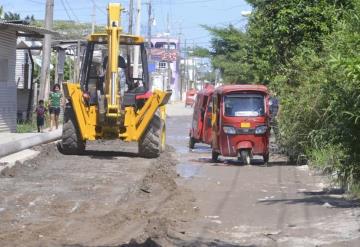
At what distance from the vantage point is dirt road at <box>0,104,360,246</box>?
9016mm

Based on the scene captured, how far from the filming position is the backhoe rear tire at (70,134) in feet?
64.6

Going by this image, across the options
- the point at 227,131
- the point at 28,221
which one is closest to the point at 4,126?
the point at 227,131

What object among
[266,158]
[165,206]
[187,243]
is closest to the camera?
[187,243]

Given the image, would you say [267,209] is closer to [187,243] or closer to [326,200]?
[326,200]

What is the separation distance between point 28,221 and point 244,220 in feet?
9.84

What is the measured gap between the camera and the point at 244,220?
34.4ft

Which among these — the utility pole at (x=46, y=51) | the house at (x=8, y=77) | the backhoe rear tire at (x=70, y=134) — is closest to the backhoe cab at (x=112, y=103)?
the backhoe rear tire at (x=70, y=134)

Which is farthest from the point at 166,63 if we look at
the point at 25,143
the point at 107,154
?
the point at 25,143

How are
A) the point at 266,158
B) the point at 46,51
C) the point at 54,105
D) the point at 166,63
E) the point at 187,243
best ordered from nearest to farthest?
1. the point at 187,243
2. the point at 266,158
3. the point at 54,105
4. the point at 46,51
5. the point at 166,63

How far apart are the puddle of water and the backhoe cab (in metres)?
0.93

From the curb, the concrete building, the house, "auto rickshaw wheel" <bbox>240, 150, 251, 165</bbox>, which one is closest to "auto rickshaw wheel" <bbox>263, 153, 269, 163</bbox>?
"auto rickshaw wheel" <bbox>240, 150, 251, 165</bbox>

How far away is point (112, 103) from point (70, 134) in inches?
67.0

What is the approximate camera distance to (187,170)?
720 inches

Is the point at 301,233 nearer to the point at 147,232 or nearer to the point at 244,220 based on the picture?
the point at 244,220
